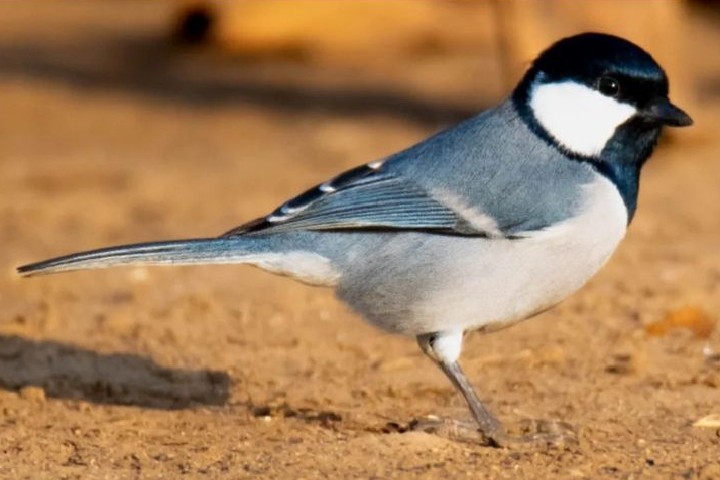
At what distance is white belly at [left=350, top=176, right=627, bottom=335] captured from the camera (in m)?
5.55

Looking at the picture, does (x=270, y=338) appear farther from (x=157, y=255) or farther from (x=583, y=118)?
(x=583, y=118)

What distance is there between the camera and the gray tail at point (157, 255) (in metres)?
5.62

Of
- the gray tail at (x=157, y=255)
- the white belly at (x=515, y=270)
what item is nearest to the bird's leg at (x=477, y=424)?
the white belly at (x=515, y=270)

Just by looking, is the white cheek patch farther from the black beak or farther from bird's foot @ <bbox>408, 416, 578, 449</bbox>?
bird's foot @ <bbox>408, 416, 578, 449</bbox>

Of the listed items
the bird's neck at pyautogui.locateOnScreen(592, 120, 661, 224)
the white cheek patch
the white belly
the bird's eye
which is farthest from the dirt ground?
the bird's eye

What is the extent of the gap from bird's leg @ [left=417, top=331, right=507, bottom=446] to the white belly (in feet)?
0.28

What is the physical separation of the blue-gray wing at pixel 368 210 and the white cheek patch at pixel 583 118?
53 cm

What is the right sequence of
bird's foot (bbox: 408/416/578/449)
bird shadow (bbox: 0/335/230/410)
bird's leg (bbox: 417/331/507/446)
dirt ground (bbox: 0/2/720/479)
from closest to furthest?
dirt ground (bbox: 0/2/720/479)
bird's foot (bbox: 408/416/578/449)
bird's leg (bbox: 417/331/507/446)
bird shadow (bbox: 0/335/230/410)

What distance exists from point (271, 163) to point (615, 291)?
4.07m

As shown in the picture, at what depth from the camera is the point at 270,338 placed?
23.8 feet

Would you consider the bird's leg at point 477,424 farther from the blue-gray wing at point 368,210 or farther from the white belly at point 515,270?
the blue-gray wing at point 368,210

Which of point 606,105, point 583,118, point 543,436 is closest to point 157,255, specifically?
point 543,436

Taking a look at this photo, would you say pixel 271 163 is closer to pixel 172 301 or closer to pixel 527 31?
pixel 527 31

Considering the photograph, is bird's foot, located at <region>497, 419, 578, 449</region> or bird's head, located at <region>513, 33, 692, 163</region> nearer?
bird's foot, located at <region>497, 419, 578, 449</region>
